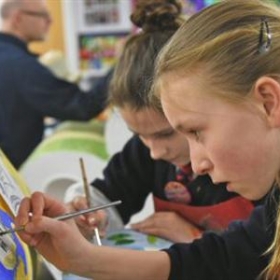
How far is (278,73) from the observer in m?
0.60

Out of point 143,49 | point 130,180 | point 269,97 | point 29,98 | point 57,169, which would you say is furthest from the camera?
point 29,98

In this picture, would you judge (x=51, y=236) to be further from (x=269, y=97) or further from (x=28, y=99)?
(x=28, y=99)

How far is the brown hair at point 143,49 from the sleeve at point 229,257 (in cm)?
25

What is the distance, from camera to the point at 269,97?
1.93 ft

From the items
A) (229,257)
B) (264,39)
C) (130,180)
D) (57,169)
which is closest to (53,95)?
(57,169)

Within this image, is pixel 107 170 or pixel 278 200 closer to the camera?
pixel 278 200

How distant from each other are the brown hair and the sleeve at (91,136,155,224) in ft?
0.53

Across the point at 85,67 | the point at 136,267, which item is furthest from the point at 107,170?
the point at 85,67

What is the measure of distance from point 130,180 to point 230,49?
54cm

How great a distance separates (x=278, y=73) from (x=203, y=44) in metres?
0.09

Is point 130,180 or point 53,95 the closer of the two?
point 130,180

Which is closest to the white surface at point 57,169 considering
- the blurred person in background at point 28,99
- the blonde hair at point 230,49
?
the blurred person in background at point 28,99

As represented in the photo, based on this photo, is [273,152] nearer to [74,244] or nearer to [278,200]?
[278,200]

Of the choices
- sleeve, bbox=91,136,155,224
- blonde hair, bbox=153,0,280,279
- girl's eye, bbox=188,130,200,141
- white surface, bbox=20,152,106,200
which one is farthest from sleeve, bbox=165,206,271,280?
white surface, bbox=20,152,106,200
